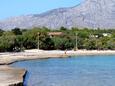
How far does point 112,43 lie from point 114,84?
12502 cm

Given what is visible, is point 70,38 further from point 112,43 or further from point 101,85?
point 101,85

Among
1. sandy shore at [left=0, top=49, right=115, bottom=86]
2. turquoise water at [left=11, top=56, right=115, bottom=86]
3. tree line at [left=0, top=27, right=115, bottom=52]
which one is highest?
tree line at [left=0, top=27, right=115, bottom=52]

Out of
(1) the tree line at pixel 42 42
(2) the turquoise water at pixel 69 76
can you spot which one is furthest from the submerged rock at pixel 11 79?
(1) the tree line at pixel 42 42

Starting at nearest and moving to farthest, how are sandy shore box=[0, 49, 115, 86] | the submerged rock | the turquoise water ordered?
1. the submerged rock
2. sandy shore box=[0, 49, 115, 86]
3. the turquoise water

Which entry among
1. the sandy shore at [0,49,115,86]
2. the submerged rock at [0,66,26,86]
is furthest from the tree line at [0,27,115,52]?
the submerged rock at [0,66,26,86]

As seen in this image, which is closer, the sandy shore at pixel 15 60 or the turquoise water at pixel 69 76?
the sandy shore at pixel 15 60

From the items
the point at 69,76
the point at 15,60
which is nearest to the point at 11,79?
the point at 69,76

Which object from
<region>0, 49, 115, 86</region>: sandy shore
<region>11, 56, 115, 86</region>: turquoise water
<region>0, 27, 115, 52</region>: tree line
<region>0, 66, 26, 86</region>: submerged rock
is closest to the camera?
<region>0, 66, 26, 86</region>: submerged rock

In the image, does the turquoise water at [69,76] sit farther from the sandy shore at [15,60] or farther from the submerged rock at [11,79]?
the sandy shore at [15,60]

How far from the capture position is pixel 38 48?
459 ft

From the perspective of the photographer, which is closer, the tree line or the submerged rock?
the submerged rock

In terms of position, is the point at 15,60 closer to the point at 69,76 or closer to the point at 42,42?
the point at 69,76

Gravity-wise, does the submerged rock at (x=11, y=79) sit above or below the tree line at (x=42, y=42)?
below

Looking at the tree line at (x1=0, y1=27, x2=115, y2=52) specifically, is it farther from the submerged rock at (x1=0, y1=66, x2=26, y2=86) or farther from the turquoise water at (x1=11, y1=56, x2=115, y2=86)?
the submerged rock at (x1=0, y1=66, x2=26, y2=86)
